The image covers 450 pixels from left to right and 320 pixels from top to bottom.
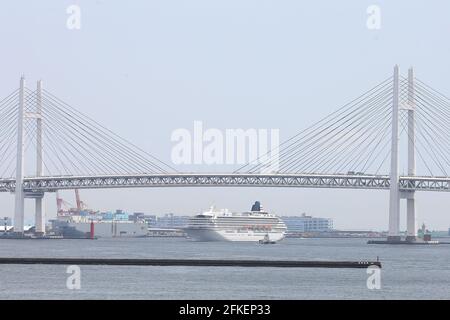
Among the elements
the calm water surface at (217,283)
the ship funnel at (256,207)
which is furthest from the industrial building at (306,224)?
the calm water surface at (217,283)

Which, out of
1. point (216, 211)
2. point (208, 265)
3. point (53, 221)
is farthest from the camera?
point (53, 221)

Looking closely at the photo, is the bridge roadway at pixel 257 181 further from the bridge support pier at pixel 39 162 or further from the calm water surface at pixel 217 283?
the calm water surface at pixel 217 283

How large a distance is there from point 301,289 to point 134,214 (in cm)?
14183

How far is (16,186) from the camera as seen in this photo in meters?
88.7

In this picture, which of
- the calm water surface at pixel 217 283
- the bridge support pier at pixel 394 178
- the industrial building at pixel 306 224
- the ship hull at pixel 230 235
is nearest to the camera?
the calm water surface at pixel 217 283

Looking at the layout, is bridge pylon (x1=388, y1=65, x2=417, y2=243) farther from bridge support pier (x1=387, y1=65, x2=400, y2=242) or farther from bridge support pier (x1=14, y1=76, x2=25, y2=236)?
bridge support pier (x1=14, y1=76, x2=25, y2=236)

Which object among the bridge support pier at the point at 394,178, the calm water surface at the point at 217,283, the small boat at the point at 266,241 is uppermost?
the bridge support pier at the point at 394,178

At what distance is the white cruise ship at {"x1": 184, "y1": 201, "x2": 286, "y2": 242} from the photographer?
103438 mm

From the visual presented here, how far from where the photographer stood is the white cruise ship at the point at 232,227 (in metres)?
103

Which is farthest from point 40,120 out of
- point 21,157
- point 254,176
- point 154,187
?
point 254,176

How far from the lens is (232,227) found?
341 feet

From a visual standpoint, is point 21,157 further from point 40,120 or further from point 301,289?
point 301,289

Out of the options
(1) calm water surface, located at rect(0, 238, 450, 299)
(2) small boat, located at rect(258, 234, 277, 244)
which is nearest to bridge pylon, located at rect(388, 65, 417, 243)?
(2) small boat, located at rect(258, 234, 277, 244)
